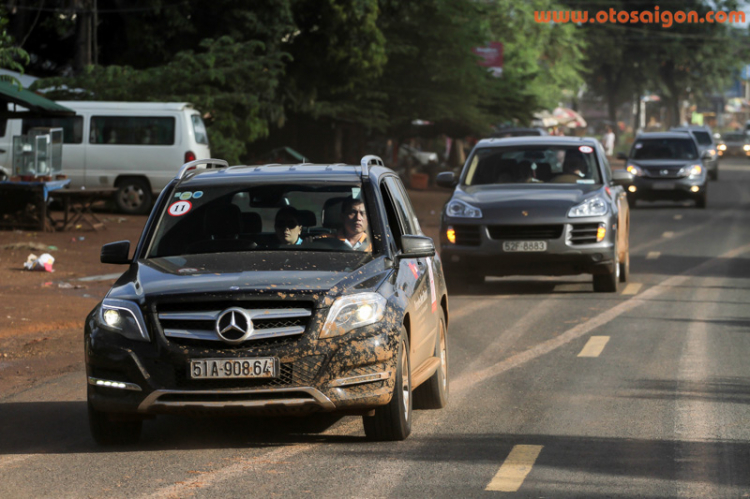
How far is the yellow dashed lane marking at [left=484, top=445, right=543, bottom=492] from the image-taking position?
18.9 feet

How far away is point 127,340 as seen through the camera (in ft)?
20.6

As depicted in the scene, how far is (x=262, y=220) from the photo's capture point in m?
7.30

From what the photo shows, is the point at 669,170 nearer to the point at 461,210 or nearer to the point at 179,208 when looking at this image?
the point at 461,210

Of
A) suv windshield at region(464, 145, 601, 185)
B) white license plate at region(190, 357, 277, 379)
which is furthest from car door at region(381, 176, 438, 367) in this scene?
suv windshield at region(464, 145, 601, 185)

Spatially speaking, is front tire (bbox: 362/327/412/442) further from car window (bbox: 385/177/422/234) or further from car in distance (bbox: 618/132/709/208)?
car in distance (bbox: 618/132/709/208)

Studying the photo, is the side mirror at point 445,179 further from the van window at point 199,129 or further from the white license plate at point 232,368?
the van window at point 199,129

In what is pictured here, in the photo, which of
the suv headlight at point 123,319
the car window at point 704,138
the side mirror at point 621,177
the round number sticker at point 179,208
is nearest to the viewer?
the suv headlight at point 123,319

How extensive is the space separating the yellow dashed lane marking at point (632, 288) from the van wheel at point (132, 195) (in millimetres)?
14409

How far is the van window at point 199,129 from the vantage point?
2719 centimetres

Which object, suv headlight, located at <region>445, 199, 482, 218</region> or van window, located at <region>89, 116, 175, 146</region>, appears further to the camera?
van window, located at <region>89, 116, 175, 146</region>

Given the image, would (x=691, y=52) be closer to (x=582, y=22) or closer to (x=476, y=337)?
(x=582, y=22)

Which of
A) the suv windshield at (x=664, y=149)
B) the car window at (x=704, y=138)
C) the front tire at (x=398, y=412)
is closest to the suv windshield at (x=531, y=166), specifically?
the front tire at (x=398, y=412)

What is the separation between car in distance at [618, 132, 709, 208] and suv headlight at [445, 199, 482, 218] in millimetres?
17461

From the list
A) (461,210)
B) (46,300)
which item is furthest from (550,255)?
(46,300)
